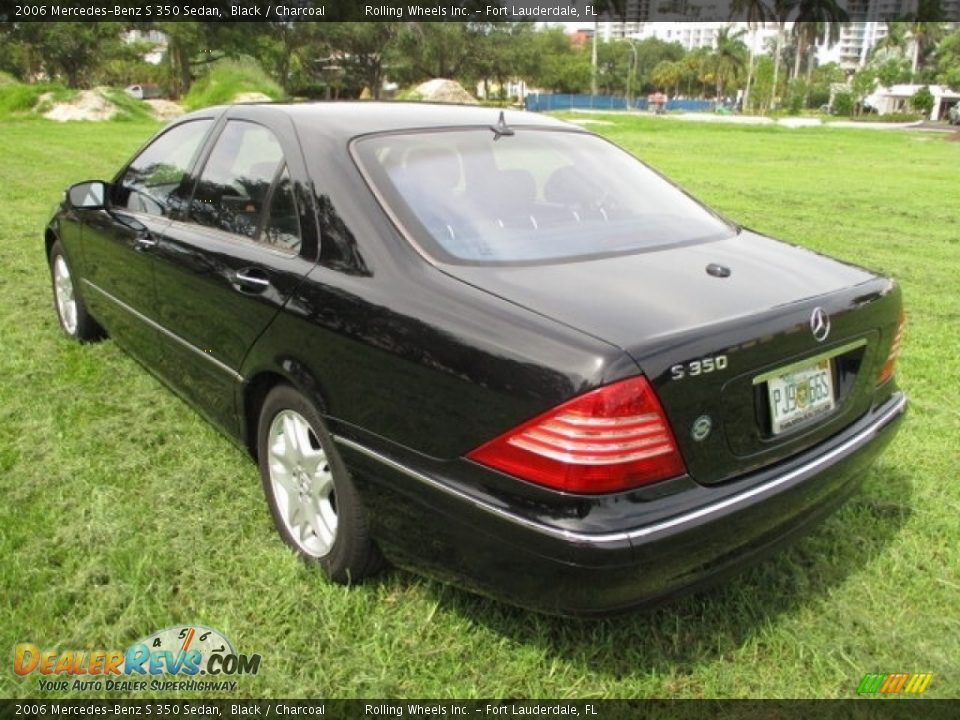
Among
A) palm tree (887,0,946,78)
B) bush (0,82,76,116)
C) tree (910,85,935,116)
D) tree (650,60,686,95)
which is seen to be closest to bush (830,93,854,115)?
tree (910,85,935,116)

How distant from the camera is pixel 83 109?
28250 mm

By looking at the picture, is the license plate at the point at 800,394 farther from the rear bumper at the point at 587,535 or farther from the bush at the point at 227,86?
the bush at the point at 227,86

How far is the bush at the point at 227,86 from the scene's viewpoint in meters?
31.4

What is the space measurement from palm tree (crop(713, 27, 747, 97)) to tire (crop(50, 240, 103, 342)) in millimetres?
106229

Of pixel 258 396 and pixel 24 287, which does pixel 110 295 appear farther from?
pixel 24 287

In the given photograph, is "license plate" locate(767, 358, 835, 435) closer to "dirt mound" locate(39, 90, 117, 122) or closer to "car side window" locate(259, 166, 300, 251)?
"car side window" locate(259, 166, 300, 251)

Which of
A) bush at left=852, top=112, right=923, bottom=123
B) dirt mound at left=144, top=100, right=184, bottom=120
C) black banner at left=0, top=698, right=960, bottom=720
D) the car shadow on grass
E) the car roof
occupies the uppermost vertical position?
the car roof

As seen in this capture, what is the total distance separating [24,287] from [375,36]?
64.6m

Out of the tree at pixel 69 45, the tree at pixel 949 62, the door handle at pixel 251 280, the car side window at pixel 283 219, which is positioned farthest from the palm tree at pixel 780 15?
the door handle at pixel 251 280

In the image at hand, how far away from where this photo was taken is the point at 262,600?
2.61m

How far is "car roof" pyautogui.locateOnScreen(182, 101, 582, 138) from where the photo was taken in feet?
9.29

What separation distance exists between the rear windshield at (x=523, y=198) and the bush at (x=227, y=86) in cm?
3012

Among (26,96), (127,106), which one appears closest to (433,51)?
(127,106)

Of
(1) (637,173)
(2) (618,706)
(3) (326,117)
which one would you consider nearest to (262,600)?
(2) (618,706)
